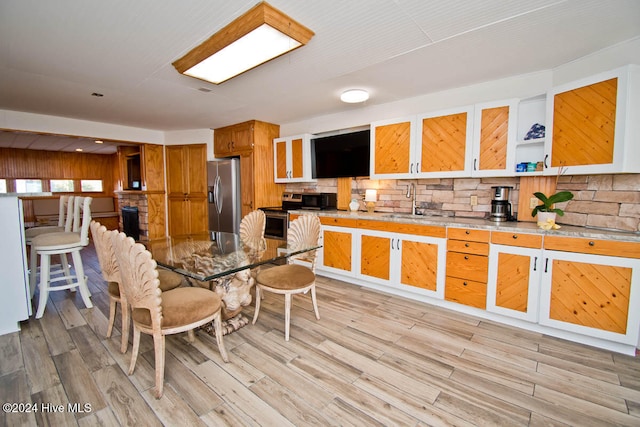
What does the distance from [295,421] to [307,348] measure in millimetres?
693

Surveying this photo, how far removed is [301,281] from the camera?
2.40 m

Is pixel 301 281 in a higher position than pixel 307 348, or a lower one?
higher

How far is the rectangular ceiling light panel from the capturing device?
177 cm

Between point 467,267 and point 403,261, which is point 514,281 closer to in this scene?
point 467,267

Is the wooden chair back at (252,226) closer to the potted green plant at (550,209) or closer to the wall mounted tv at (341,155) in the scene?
the wall mounted tv at (341,155)

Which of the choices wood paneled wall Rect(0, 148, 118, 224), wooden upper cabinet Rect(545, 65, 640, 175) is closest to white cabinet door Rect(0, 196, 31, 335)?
wooden upper cabinet Rect(545, 65, 640, 175)

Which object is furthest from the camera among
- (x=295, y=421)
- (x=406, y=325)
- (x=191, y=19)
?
(x=406, y=325)

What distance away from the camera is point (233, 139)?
4910 millimetres

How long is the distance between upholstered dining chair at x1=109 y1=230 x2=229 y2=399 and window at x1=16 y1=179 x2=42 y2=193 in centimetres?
859

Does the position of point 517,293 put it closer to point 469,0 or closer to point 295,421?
point 295,421

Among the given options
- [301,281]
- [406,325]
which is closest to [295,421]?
[301,281]

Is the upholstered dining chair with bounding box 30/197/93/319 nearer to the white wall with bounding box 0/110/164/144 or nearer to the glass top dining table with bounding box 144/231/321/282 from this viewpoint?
the glass top dining table with bounding box 144/231/321/282

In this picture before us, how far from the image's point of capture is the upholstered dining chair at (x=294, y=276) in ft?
7.61

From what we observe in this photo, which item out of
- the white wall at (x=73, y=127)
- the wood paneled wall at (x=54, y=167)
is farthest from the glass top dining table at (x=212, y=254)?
the wood paneled wall at (x=54, y=167)
